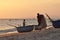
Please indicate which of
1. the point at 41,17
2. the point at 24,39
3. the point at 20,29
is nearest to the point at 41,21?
the point at 41,17

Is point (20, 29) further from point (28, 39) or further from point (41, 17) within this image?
point (28, 39)

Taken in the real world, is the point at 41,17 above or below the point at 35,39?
above

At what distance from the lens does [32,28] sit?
2123cm

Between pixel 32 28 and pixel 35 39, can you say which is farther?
pixel 32 28

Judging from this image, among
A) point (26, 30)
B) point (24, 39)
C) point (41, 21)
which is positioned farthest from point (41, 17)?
point (24, 39)

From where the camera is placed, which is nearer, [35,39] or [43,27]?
[35,39]

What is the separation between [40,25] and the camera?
2122 centimetres

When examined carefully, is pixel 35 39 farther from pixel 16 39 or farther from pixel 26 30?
pixel 26 30

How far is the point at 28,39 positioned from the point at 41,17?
24.6 ft

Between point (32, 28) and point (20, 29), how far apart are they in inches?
42.5

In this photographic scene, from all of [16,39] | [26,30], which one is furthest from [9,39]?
[26,30]

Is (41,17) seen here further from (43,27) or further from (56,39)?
(56,39)

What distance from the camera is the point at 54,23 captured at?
21.2m

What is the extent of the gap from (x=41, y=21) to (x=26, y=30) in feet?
5.13
